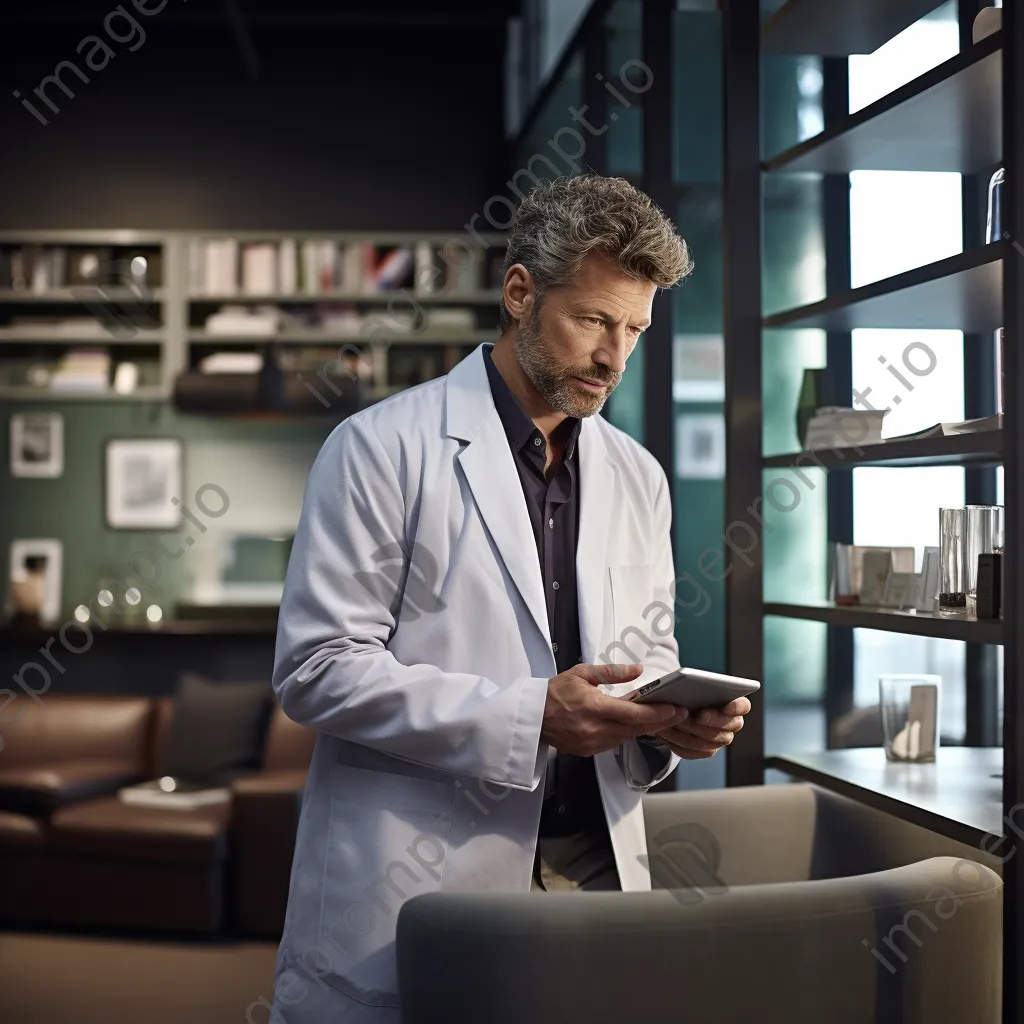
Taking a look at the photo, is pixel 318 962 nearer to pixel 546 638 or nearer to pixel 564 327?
pixel 546 638

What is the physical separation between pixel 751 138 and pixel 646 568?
119 cm

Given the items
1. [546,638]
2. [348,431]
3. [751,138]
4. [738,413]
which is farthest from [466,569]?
[751,138]

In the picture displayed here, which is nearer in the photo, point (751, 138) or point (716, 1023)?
point (716, 1023)

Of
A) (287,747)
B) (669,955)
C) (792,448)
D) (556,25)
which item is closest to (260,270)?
(556,25)

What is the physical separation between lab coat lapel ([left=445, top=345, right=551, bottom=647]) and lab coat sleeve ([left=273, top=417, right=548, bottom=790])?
4.7 inches

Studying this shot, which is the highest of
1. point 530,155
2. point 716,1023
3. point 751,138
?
point 530,155

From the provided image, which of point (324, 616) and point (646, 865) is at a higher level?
point (324, 616)

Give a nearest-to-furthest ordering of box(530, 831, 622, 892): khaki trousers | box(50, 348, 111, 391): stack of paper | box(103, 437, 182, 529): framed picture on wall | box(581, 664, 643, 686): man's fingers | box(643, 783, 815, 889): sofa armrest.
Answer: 1. box(581, 664, 643, 686): man's fingers
2. box(530, 831, 622, 892): khaki trousers
3. box(643, 783, 815, 889): sofa armrest
4. box(50, 348, 111, 391): stack of paper
5. box(103, 437, 182, 529): framed picture on wall

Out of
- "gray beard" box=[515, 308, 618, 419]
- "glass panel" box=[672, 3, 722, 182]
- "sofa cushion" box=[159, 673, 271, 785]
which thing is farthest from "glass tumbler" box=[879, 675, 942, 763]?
"sofa cushion" box=[159, 673, 271, 785]

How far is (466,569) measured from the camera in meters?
1.70

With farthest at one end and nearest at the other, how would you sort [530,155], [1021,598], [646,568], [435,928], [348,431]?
1. [530,155]
2. [646,568]
3. [348,431]
4. [1021,598]
5. [435,928]

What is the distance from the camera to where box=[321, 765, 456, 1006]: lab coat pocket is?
1.63 meters

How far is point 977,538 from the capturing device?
6.27 ft

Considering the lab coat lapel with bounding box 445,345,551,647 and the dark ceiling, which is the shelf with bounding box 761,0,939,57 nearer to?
the lab coat lapel with bounding box 445,345,551,647
